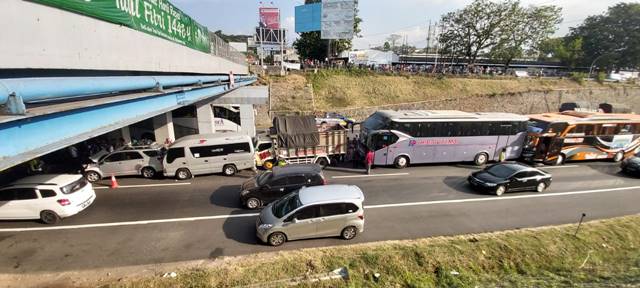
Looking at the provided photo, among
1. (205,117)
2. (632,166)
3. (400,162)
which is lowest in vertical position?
(400,162)

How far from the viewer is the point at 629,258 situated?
9.28 meters

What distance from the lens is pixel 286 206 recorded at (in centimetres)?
928

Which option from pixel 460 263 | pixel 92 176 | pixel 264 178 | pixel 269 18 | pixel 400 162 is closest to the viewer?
pixel 460 263

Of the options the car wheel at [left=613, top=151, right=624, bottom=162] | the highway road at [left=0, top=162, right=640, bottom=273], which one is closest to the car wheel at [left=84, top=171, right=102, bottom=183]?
the highway road at [left=0, top=162, right=640, bottom=273]

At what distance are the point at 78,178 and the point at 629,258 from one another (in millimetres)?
20077

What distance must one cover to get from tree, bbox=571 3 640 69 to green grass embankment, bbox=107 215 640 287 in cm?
7542

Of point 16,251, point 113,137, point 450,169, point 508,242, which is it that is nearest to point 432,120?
point 450,169

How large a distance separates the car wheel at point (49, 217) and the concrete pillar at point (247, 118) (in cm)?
1376

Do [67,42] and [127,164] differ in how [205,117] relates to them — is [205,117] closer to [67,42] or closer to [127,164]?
[127,164]

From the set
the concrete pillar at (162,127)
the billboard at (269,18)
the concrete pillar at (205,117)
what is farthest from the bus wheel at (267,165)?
the billboard at (269,18)

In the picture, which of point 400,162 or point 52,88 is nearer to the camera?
point 52,88

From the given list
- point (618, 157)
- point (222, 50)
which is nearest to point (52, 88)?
point (222, 50)

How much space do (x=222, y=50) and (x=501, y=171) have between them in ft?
66.8

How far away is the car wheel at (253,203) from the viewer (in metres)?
11.3
